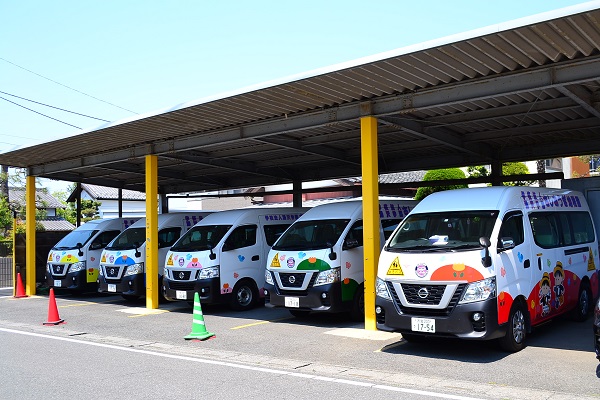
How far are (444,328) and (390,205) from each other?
5244 mm

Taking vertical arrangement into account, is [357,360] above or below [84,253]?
below

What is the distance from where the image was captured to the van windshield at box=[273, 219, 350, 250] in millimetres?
11914

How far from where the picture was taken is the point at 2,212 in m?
40.9

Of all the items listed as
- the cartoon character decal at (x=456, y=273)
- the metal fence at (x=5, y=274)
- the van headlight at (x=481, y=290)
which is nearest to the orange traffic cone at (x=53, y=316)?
the cartoon character decal at (x=456, y=273)

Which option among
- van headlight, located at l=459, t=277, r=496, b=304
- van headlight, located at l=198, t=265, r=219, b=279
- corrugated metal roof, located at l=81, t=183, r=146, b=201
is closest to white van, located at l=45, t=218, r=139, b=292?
van headlight, located at l=198, t=265, r=219, b=279

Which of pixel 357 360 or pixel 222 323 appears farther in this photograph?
pixel 222 323

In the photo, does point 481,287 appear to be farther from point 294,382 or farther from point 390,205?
point 390,205

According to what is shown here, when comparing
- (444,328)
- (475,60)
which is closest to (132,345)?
(444,328)

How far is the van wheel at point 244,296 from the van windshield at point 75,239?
6.37 metres

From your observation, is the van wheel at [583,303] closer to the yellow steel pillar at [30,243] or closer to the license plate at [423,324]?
the license plate at [423,324]

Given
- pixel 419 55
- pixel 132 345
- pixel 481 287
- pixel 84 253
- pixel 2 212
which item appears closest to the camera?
pixel 481 287

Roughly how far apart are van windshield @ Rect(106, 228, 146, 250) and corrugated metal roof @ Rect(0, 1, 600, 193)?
2.04m

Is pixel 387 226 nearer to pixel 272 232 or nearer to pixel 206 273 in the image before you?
pixel 272 232

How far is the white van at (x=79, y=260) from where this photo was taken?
17531 mm
